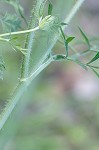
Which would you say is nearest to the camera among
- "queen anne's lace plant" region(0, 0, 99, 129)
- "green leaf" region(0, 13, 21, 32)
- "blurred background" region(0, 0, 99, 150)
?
"queen anne's lace plant" region(0, 0, 99, 129)

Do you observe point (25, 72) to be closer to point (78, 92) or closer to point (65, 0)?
point (65, 0)

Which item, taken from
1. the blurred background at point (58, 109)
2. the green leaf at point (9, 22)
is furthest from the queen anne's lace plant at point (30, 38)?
the blurred background at point (58, 109)

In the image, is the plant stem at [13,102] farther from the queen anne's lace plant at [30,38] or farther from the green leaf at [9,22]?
the green leaf at [9,22]

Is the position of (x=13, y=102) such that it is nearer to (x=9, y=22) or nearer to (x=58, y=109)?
(x=9, y=22)

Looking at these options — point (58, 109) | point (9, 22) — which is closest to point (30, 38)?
point (9, 22)

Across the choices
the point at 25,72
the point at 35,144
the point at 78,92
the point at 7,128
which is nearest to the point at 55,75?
the point at 78,92

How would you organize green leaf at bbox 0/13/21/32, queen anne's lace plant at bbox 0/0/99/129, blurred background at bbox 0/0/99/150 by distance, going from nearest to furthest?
queen anne's lace plant at bbox 0/0/99/129 < green leaf at bbox 0/13/21/32 < blurred background at bbox 0/0/99/150

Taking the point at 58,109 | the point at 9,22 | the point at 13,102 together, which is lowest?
the point at 58,109

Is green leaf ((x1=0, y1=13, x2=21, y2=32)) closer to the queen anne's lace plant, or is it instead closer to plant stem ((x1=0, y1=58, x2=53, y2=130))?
the queen anne's lace plant

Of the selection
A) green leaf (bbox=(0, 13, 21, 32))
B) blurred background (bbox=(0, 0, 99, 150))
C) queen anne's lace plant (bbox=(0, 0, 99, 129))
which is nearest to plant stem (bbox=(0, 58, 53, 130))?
queen anne's lace plant (bbox=(0, 0, 99, 129))
